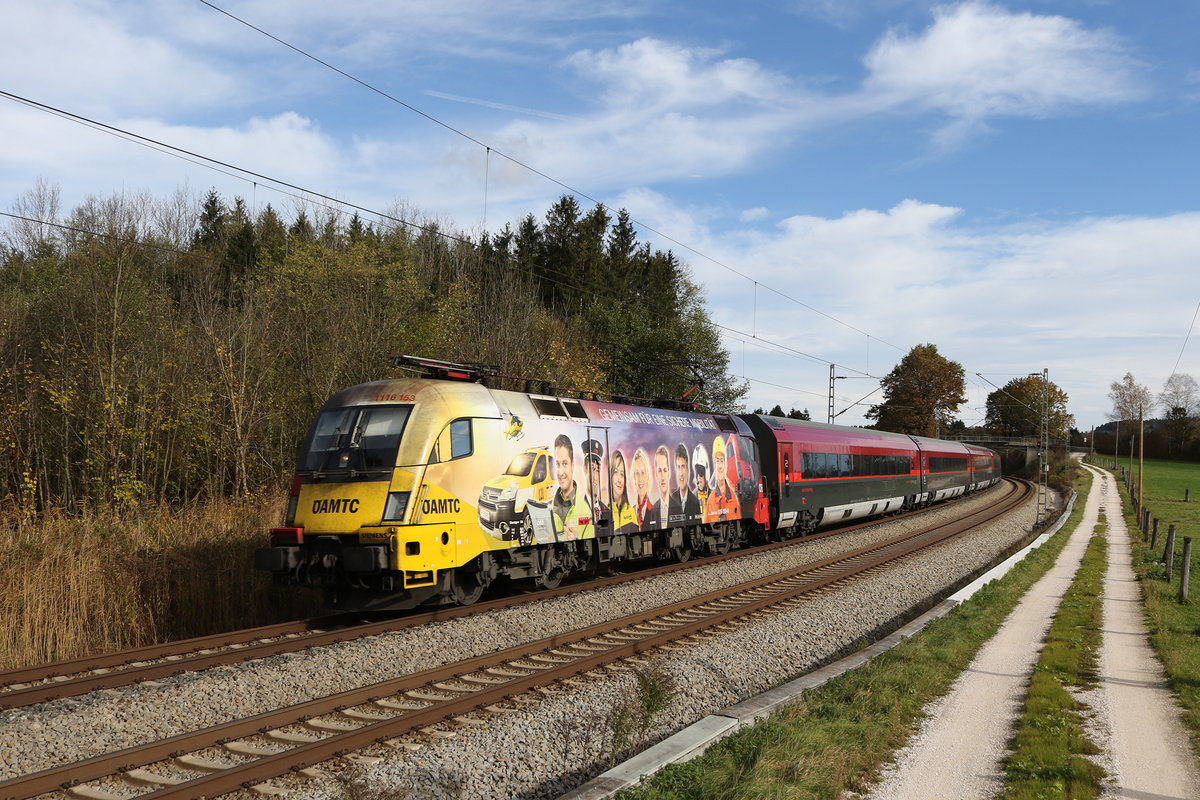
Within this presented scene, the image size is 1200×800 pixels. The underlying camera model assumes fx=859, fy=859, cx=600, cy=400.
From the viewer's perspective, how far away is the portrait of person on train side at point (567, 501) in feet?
44.4

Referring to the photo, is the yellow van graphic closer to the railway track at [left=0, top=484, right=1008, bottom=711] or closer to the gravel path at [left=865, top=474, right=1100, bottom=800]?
the railway track at [left=0, top=484, right=1008, bottom=711]

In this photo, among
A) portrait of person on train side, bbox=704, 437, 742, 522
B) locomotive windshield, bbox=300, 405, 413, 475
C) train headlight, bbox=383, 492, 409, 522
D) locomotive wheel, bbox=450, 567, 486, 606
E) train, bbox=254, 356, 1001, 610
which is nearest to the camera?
train headlight, bbox=383, 492, 409, 522

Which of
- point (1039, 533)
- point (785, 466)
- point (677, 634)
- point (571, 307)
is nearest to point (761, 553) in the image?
point (785, 466)

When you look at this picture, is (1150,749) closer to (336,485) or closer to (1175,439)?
(336,485)

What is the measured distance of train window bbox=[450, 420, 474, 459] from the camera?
11.5m

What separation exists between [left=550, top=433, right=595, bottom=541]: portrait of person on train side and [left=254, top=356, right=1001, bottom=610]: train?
3 centimetres

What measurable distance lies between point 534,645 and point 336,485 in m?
3.45

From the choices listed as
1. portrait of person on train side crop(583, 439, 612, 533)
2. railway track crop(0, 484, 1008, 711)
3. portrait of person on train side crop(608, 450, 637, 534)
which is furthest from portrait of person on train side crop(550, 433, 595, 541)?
railway track crop(0, 484, 1008, 711)

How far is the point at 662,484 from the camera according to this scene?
16.8 metres

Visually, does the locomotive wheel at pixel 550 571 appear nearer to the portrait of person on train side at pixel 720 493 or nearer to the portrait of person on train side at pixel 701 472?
the portrait of person on train side at pixel 701 472

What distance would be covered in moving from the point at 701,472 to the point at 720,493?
42.4 inches

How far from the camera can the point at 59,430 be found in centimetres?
1716

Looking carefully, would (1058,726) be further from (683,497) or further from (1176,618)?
(683,497)

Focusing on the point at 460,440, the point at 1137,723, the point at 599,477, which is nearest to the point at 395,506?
the point at 460,440
